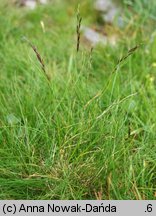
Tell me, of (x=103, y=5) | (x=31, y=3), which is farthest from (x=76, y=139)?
(x=103, y=5)

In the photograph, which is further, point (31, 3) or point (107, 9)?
point (107, 9)

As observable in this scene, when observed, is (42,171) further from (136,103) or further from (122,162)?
(136,103)

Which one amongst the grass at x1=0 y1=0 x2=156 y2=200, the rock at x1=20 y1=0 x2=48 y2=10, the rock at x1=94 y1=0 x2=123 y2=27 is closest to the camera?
the grass at x1=0 y1=0 x2=156 y2=200

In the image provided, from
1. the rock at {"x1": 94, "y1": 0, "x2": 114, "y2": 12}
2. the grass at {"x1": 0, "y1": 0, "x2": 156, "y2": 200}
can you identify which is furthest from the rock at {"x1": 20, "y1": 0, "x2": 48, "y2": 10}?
the grass at {"x1": 0, "y1": 0, "x2": 156, "y2": 200}

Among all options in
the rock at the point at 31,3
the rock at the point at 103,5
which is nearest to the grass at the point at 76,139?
the rock at the point at 31,3

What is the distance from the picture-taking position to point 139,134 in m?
2.42

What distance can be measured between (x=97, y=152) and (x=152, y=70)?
118 cm

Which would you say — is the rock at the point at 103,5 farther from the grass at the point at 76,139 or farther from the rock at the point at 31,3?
the grass at the point at 76,139

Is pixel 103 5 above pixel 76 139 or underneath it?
above

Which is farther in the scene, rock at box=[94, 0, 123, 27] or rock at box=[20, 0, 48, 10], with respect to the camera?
rock at box=[94, 0, 123, 27]

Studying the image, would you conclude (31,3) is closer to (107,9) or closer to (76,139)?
(107,9)

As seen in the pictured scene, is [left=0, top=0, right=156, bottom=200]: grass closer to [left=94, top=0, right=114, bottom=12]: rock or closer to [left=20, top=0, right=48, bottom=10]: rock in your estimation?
[left=20, top=0, right=48, bottom=10]: rock

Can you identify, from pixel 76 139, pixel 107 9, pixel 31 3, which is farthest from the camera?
pixel 107 9

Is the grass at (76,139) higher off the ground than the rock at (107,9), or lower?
lower
